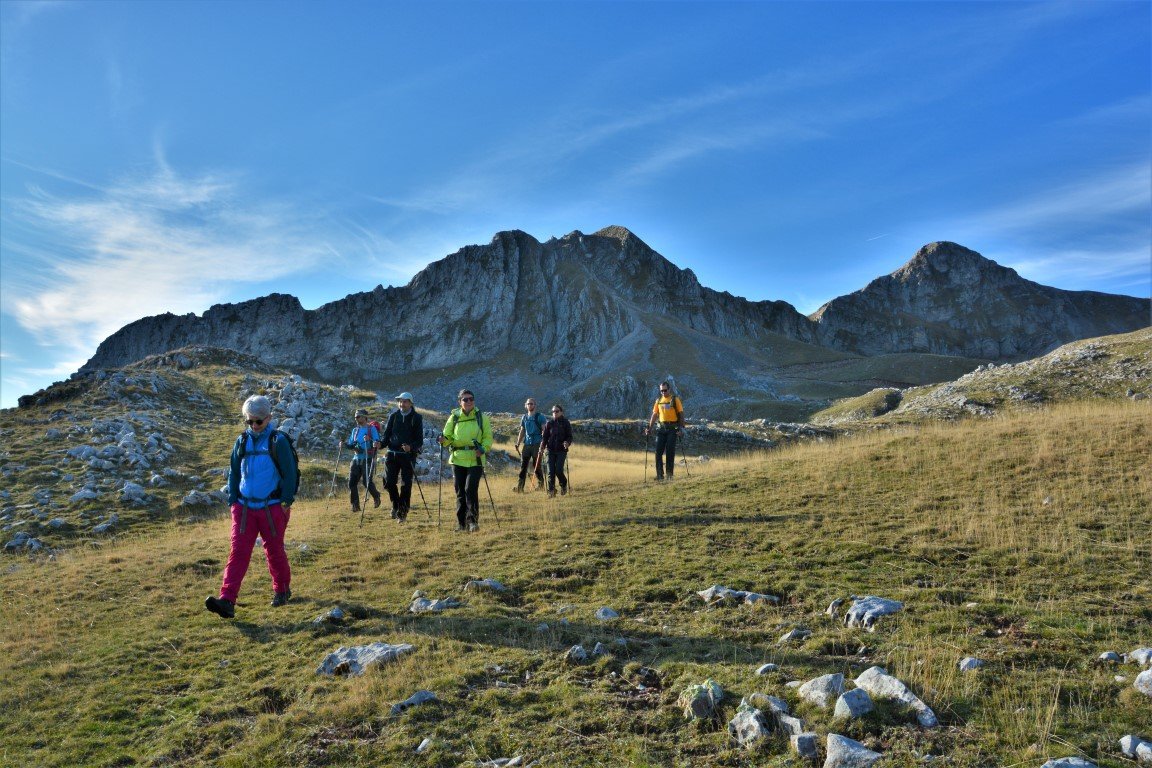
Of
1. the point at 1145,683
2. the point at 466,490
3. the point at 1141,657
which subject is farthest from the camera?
the point at 466,490

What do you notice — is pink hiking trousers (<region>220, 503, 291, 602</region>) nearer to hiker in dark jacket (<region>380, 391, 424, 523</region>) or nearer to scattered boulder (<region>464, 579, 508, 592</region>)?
scattered boulder (<region>464, 579, 508, 592</region>)

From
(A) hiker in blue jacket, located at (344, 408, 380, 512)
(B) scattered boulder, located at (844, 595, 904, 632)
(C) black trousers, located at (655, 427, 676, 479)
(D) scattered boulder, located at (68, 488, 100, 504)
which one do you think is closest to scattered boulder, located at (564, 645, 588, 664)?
(B) scattered boulder, located at (844, 595, 904, 632)

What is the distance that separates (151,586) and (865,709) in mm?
11187

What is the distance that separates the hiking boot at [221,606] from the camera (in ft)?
26.3

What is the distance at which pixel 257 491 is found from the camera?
8328 millimetres

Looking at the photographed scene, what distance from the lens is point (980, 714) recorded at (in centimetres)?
437

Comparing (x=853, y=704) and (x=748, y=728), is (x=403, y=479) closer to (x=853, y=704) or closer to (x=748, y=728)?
(x=748, y=728)

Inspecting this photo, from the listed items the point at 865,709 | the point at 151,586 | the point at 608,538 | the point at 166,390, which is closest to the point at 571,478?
the point at 608,538

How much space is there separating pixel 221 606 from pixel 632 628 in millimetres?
5522

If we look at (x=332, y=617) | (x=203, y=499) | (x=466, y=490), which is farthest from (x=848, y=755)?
(x=203, y=499)

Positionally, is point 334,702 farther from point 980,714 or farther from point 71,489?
point 71,489

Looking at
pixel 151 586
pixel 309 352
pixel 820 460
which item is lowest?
pixel 151 586

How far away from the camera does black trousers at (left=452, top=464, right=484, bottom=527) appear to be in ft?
41.2

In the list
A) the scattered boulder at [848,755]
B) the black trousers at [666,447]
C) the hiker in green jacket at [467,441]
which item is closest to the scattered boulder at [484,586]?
the hiker in green jacket at [467,441]
